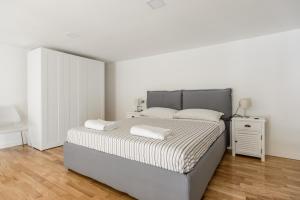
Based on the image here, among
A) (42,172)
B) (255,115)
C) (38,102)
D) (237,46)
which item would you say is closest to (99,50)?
(38,102)

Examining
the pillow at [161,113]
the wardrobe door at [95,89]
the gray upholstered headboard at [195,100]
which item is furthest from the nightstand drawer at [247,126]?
the wardrobe door at [95,89]

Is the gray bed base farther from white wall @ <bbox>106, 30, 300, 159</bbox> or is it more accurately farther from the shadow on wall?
the shadow on wall

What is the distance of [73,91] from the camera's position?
3834 millimetres

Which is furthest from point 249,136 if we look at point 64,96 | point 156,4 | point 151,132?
point 64,96

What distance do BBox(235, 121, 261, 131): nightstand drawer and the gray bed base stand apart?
949 millimetres

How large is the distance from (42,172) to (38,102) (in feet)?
5.00

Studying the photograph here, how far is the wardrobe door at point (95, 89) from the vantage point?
13.8 ft

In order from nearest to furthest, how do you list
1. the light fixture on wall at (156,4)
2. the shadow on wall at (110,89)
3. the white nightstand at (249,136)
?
the light fixture on wall at (156,4), the white nightstand at (249,136), the shadow on wall at (110,89)

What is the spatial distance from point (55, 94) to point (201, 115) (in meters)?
2.95

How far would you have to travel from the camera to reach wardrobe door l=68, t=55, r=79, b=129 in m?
3.77

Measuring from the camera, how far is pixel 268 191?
184cm

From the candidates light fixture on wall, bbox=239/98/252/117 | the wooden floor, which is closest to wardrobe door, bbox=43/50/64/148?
the wooden floor

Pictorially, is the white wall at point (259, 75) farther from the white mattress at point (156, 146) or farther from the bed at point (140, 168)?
the white mattress at point (156, 146)

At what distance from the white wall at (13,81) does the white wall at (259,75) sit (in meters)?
3.11
